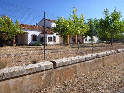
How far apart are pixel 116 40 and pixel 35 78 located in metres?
54.7

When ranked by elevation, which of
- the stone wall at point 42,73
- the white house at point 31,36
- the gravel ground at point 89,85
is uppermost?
the white house at point 31,36

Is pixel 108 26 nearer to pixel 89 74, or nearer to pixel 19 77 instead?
pixel 89 74

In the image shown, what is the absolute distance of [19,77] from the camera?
164 inches

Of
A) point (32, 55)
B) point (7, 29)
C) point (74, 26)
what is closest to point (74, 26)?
point (74, 26)

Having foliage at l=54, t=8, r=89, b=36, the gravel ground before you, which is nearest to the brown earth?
the gravel ground

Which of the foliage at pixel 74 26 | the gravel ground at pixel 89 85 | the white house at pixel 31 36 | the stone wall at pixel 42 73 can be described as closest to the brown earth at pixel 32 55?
the stone wall at pixel 42 73

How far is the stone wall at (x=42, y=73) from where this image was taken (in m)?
3.93

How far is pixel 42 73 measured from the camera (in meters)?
4.84

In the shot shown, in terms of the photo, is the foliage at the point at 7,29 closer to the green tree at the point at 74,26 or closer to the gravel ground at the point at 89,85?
the green tree at the point at 74,26

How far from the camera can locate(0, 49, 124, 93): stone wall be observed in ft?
12.9

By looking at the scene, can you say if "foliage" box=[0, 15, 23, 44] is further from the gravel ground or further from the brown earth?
the gravel ground

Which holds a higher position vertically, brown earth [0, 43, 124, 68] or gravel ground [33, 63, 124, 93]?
brown earth [0, 43, 124, 68]

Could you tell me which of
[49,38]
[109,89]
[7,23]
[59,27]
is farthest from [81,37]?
[109,89]

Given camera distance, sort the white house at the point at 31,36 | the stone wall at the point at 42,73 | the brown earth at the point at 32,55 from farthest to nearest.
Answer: the white house at the point at 31,36 → the brown earth at the point at 32,55 → the stone wall at the point at 42,73
